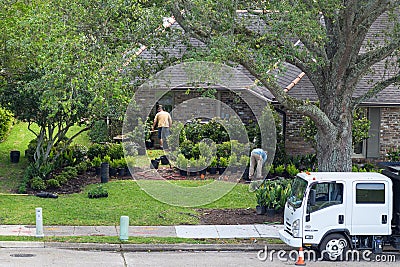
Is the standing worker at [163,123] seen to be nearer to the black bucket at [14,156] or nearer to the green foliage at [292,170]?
the green foliage at [292,170]

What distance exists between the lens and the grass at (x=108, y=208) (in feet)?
66.0

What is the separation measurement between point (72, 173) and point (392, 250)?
462 inches

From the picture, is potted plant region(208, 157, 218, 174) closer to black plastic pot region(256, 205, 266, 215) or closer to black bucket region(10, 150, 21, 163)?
black plastic pot region(256, 205, 266, 215)

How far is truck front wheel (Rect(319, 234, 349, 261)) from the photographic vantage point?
55.0 ft

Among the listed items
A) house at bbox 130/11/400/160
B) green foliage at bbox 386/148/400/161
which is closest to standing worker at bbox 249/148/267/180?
house at bbox 130/11/400/160

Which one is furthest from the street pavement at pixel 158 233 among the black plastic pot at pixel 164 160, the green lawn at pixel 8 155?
the black plastic pot at pixel 164 160

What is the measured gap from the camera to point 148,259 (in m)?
16.8

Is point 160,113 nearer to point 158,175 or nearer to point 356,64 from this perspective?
point 158,175

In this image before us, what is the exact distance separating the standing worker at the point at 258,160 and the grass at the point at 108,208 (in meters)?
1.15

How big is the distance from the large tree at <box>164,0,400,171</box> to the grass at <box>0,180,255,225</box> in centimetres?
371

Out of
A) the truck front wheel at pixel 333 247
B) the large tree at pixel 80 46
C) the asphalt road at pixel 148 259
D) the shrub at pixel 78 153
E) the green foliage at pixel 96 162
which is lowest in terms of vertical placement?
the asphalt road at pixel 148 259

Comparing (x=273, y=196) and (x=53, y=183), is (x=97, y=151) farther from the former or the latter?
(x=273, y=196)

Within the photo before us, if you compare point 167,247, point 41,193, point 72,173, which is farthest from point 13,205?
point 167,247

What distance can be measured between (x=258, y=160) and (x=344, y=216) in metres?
8.14
